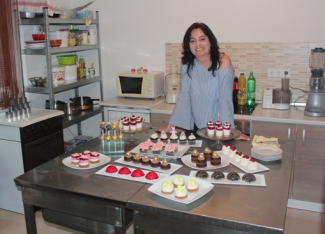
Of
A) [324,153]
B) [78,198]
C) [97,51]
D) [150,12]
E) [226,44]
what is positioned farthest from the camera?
[97,51]

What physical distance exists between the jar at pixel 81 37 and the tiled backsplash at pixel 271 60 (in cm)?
161

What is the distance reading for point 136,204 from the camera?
1.43 m

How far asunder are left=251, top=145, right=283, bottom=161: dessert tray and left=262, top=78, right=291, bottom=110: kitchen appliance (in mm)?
1338

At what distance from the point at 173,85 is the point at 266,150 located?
5.75ft

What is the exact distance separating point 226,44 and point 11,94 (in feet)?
7.57

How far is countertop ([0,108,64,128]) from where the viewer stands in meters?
2.71

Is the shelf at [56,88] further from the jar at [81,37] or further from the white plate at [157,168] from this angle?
the white plate at [157,168]

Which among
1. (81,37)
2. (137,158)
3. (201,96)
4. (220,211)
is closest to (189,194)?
(220,211)

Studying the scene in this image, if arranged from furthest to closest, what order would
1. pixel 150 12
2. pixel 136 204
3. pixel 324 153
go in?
pixel 150 12, pixel 324 153, pixel 136 204

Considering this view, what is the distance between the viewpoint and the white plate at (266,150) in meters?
1.88

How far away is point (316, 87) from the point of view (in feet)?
9.88

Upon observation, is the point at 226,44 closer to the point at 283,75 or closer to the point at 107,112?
the point at 283,75

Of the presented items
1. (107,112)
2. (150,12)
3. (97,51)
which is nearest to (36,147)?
(107,112)

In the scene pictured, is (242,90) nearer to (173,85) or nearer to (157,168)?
(173,85)
